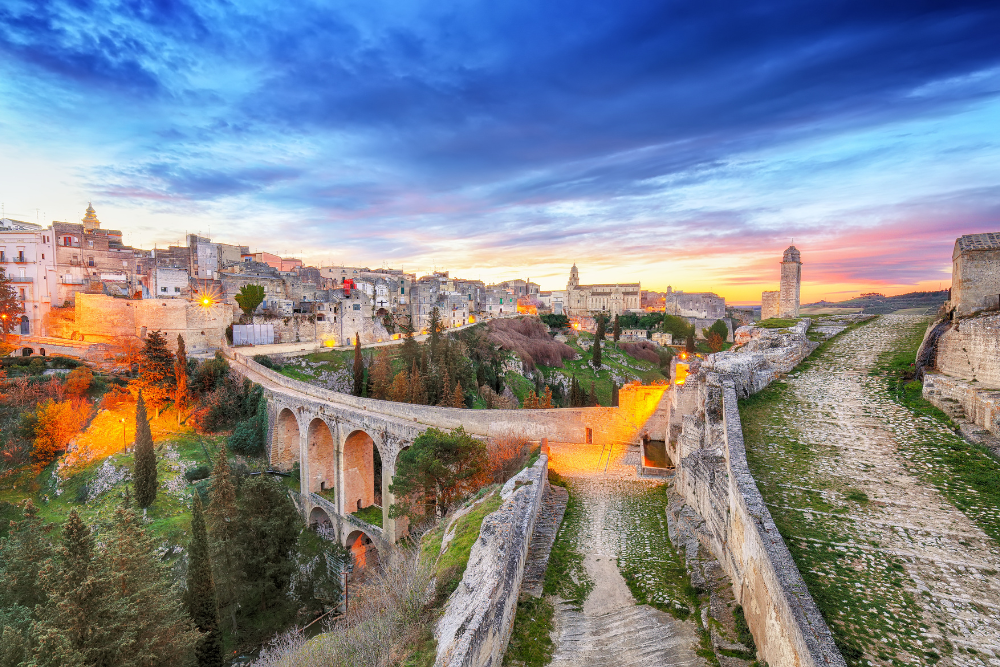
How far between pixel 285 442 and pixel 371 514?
23.6 ft

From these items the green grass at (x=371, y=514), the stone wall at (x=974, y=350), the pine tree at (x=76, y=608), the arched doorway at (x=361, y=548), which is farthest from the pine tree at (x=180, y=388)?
the stone wall at (x=974, y=350)

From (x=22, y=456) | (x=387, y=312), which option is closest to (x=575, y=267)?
(x=387, y=312)

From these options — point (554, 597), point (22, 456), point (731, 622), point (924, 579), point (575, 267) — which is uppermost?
point (575, 267)

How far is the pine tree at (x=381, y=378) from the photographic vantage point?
87.8 ft

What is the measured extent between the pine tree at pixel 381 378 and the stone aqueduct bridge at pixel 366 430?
3.85 metres

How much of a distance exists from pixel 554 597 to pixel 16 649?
10.2m

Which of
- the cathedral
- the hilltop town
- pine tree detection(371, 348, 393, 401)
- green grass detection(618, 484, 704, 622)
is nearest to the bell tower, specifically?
the cathedral

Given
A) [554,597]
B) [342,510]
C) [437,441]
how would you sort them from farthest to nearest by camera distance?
[342,510]
[437,441]
[554,597]

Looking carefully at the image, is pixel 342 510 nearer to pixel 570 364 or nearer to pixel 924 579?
pixel 924 579

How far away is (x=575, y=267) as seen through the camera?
90.0 m

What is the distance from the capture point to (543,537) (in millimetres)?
9383

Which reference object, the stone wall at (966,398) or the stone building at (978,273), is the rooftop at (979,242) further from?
the stone wall at (966,398)

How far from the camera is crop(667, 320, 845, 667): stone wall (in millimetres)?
4297

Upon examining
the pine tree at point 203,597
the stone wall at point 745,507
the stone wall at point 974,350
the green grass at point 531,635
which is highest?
the stone wall at point 974,350
